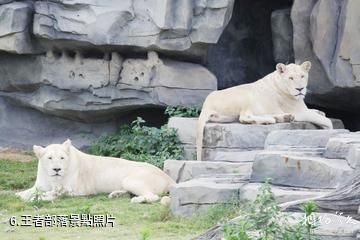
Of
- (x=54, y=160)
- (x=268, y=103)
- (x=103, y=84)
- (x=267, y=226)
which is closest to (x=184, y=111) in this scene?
(x=103, y=84)

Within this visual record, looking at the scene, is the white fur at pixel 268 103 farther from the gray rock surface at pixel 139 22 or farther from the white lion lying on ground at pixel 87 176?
the white lion lying on ground at pixel 87 176

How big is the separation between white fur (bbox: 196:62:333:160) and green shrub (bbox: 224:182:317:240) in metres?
6.13

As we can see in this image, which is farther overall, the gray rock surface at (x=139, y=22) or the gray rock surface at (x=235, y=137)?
the gray rock surface at (x=139, y=22)

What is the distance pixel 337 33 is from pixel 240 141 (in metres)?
2.24

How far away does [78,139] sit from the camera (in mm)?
13320

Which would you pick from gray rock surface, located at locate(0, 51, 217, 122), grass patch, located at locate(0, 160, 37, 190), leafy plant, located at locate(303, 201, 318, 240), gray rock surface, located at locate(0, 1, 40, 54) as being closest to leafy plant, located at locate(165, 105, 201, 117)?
gray rock surface, located at locate(0, 51, 217, 122)

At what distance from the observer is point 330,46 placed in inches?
460

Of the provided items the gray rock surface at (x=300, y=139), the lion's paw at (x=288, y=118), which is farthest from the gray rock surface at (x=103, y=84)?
the gray rock surface at (x=300, y=139)

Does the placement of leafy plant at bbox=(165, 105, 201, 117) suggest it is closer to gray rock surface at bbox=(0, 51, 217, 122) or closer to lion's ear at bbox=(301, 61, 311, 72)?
gray rock surface at bbox=(0, 51, 217, 122)

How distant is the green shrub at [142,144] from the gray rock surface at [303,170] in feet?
12.1

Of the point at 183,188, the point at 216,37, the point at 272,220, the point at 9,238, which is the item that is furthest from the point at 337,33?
the point at 272,220

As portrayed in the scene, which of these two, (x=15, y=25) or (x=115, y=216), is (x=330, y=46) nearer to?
(x=15, y=25)

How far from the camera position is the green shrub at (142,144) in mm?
11414

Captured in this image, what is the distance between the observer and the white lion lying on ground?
9.17 meters
